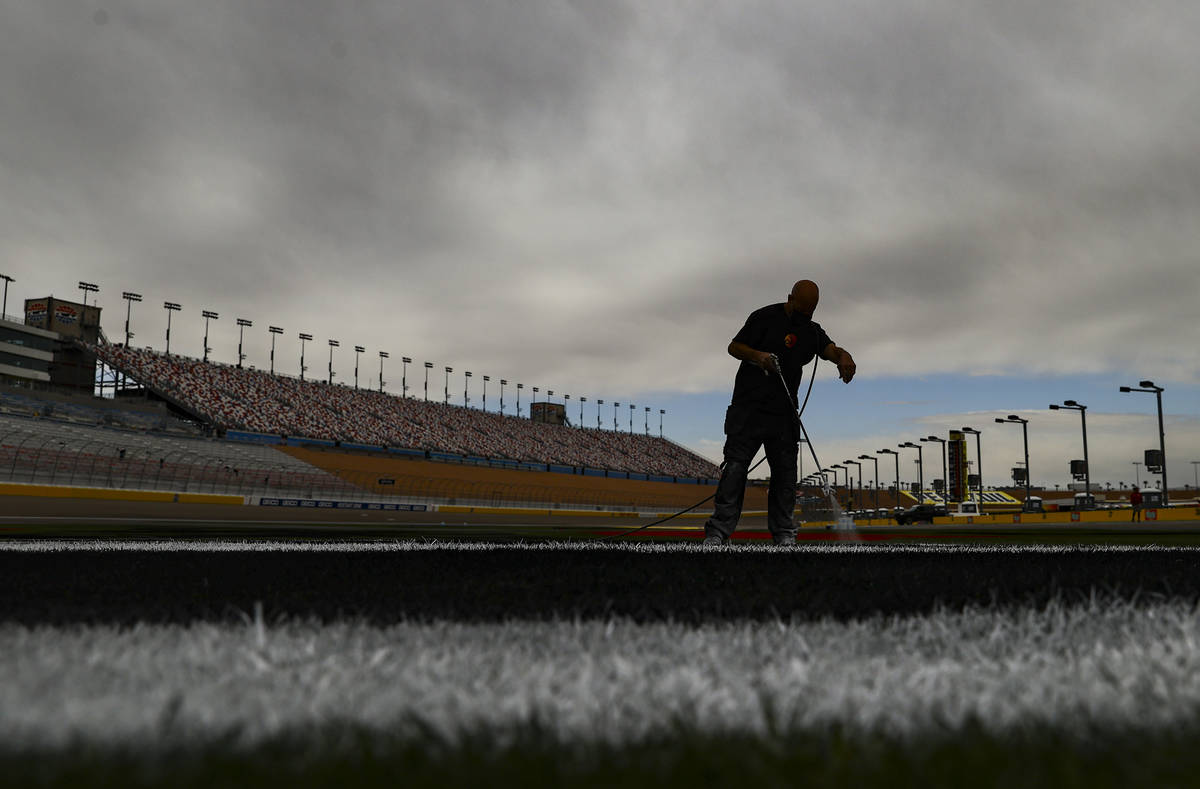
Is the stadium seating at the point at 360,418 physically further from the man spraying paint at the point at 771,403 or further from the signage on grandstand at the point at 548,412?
the man spraying paint at the point at 771,403

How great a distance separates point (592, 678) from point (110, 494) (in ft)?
113

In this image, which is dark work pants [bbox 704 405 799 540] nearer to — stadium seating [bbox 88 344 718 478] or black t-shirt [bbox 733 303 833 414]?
black t-shirt [bbox 733 303 833 414]

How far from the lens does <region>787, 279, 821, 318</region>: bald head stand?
7262 mm

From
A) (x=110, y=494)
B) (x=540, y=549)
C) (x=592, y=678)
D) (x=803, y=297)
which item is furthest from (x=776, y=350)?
(x=110, y=494)

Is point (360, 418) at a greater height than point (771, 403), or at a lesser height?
greater

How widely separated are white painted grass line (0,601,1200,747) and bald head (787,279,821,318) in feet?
17.5

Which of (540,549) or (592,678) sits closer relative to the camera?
(592,678)

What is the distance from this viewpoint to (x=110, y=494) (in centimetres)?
3097

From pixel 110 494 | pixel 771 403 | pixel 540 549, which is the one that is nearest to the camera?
pixel 540 549

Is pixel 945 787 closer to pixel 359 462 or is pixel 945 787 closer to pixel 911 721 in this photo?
pixel 911 721

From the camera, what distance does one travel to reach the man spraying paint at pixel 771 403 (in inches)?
273

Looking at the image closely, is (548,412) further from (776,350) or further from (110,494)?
(776,350)

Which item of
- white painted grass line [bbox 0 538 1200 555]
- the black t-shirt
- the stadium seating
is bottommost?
white painted grass line [bbox 0 538 1200 555]

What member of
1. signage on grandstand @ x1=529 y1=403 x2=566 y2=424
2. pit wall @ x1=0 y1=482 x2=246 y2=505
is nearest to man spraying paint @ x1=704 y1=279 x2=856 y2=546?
pit wall @ x1=0 y1=482 x2=246 y2=505
